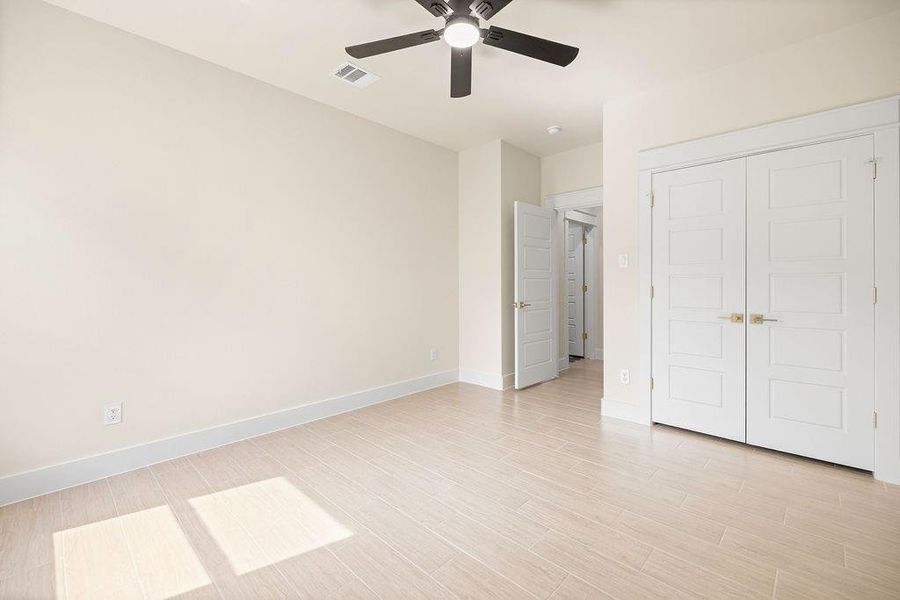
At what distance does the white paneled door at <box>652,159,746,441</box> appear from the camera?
3.00 metres

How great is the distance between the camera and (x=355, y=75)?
3160 mm

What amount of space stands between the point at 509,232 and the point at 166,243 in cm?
337

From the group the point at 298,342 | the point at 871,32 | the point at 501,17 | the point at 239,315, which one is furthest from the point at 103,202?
the point at 871,32

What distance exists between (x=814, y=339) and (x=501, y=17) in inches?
116

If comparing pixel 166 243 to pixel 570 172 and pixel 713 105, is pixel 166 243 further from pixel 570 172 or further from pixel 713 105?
pixel 570 172

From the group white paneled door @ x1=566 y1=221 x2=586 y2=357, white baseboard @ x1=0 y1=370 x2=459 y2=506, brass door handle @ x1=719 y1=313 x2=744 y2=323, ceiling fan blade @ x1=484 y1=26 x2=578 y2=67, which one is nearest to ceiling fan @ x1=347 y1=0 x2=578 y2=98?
ceiling fan blade @ x1=484 y1=26 x2=578 y2=67

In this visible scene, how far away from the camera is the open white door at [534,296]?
4570 millimetres

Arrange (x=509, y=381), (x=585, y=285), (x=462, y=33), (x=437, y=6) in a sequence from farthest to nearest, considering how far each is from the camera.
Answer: (x=585, y=285) → (x=509, y=381) → (x=462, y=33) → (x=437, y=6)

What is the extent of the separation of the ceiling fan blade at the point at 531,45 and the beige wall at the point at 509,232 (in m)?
2.35

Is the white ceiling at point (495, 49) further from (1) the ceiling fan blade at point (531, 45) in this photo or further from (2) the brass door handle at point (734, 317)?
(2) the brass door handle at point (734, 317)

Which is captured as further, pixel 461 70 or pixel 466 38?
pixel 461 70

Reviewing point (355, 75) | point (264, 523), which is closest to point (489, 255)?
point (355, 75)

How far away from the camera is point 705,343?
315cm

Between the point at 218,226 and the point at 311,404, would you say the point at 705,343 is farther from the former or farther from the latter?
A: the point at 218,226
